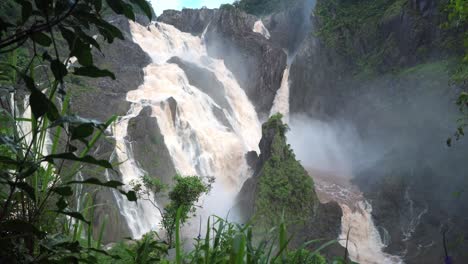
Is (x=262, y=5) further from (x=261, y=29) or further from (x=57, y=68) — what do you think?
(x=57, y=68)

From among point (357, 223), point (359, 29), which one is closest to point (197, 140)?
point (357, 223)

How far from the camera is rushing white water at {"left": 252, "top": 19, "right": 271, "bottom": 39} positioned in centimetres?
3500

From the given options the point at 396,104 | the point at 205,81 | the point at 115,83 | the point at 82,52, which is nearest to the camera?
the point at 82,52

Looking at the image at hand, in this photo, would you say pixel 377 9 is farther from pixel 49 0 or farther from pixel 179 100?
pixel 49 0

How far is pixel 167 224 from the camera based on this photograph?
759 centimetres

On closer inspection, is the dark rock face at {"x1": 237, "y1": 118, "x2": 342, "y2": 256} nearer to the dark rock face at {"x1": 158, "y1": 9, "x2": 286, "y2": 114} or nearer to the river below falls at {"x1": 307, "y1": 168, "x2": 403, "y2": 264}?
the river below falls at {"x1": 307, "y1": 168, "x2": 403, "y2": 264}

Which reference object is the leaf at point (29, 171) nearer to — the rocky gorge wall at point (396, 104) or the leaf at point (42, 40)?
the leaf at point (42, 40)

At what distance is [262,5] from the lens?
4294 cm

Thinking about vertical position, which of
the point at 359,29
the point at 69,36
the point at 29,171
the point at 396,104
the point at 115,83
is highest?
the point at 359,29

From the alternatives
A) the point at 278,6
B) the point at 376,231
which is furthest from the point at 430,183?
the point at 278,6

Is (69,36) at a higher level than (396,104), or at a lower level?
lower

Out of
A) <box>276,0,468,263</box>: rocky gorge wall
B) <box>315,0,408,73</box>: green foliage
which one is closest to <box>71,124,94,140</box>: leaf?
<box>276,0,468,263</box>: rocky gorge wall

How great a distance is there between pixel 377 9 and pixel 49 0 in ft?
102

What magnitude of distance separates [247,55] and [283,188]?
16.5 m
